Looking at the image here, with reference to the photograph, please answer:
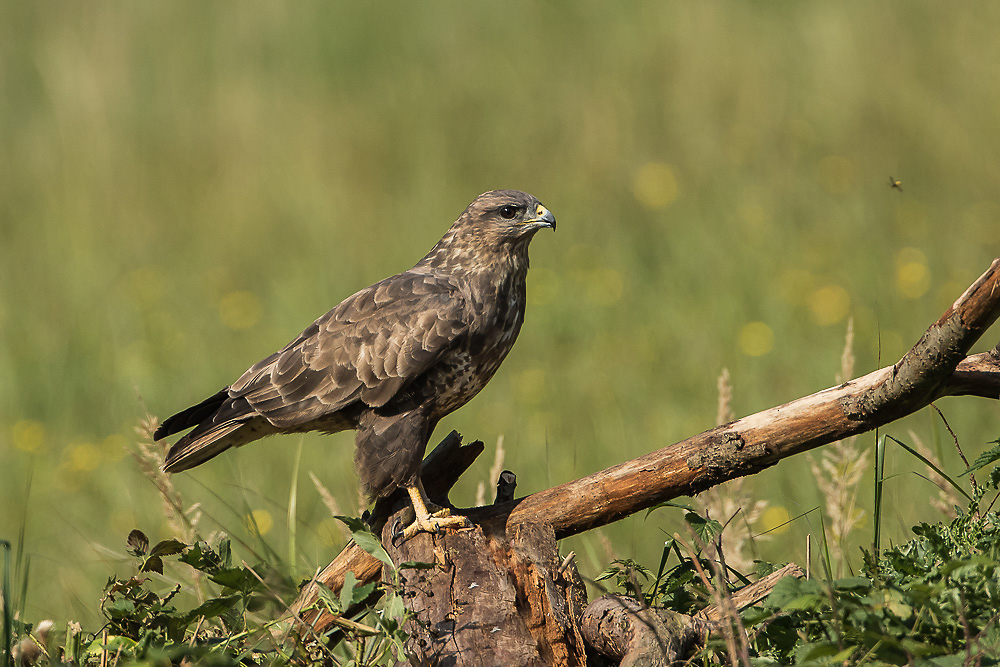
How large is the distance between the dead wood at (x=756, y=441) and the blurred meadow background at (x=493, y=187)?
186cm

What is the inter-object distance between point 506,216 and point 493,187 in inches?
186

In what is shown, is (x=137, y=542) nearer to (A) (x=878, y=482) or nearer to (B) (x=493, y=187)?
(A) (x=878, y=482)

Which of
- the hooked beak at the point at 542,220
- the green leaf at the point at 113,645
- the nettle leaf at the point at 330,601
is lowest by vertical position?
the nettle leaf at the point at 330,601

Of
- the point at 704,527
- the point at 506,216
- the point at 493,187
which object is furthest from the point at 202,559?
the point at 493,187

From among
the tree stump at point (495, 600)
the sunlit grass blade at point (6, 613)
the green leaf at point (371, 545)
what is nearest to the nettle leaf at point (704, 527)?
the tree stump at point (495, 600)

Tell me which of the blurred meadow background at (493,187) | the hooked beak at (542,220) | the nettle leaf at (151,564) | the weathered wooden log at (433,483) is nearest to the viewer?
the nettle leaf at (151,564)

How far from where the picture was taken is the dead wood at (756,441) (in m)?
2.58

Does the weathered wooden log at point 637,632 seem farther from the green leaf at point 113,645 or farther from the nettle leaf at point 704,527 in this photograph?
the green leaf at point 113,645

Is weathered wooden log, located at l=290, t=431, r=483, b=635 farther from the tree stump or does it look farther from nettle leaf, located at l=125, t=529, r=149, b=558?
nettle leaf, located at l=125, t=529, r=149, b=558

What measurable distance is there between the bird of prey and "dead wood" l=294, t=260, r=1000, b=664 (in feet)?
1.47

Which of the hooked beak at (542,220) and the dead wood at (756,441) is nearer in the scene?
the dead wood at (756,441)

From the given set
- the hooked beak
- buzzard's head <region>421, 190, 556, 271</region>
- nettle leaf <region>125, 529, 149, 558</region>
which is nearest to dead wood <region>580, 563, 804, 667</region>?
nettle leaf <region>125, 529, 149, 558</region>

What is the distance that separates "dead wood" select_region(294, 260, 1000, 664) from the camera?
2576mm

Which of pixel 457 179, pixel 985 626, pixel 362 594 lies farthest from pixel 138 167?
pixel 985 626
